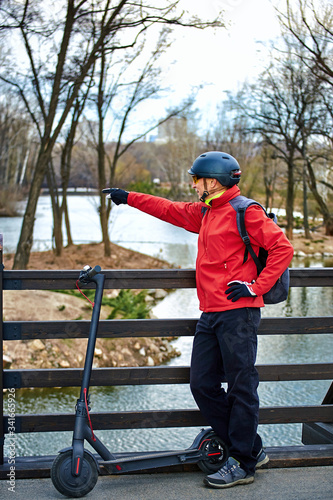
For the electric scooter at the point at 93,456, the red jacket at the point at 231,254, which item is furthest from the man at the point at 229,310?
the electric scooter at the point at 93,456

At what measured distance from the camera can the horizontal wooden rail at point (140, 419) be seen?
3275mm

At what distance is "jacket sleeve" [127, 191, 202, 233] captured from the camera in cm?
338

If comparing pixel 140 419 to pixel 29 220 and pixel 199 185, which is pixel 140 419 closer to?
pixel 199 185

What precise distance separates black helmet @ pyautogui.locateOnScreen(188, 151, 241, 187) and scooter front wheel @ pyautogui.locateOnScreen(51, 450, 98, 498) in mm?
1576

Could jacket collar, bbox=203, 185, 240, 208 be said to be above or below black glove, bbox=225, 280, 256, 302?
above

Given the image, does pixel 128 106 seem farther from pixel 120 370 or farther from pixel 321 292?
pixel 120 370

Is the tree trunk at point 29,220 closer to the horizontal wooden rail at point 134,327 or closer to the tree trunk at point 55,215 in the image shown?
the tree trunk at point 55,215

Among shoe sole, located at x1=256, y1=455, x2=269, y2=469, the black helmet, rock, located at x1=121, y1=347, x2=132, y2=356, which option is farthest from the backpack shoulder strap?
rock, located at x1=121, y1=347, x2=132, y2=356

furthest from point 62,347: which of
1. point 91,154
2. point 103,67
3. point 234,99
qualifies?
point 234,99

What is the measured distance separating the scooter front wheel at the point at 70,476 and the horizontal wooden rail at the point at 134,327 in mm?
691

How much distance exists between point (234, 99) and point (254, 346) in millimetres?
28341

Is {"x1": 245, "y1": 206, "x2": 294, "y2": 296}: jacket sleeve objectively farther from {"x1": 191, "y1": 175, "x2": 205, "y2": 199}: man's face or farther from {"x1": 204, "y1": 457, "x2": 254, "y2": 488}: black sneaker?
{"x1": 204, "y1": 457, "x2": 254, "y2": 488}: black sneaker

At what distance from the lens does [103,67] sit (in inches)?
804

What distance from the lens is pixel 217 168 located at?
10.2ft
